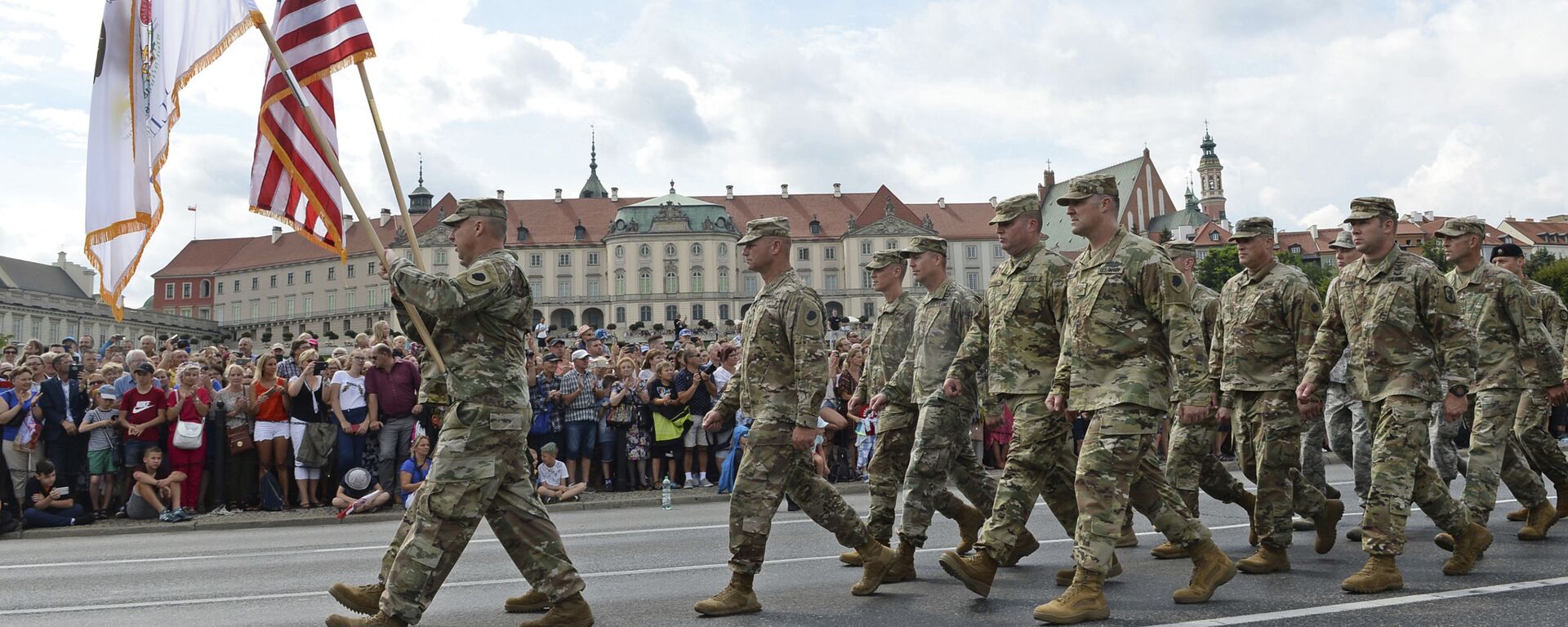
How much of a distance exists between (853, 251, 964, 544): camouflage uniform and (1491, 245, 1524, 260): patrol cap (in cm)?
524

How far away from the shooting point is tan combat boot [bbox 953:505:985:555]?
28.0ft

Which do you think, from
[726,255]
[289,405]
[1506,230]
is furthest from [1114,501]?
[1506,230]

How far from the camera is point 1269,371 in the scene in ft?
28.2

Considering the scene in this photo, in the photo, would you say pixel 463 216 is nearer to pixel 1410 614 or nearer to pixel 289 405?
pixel 1410 614

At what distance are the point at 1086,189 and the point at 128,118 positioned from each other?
5.60m

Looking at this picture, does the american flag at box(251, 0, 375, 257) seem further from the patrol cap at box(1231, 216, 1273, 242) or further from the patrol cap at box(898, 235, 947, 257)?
the patrol cap at box(1231, 216, 1273, 242)

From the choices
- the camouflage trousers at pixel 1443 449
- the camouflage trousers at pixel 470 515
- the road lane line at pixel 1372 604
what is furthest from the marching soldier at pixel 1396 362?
the camouflage trousers at pixel 470 515

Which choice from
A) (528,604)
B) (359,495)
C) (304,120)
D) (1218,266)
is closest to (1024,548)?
(528,604)

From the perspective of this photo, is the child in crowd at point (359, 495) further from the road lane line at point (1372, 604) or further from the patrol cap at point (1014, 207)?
the road lane line at point (1372, 604)

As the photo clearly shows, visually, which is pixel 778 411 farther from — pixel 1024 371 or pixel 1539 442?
pixel 1539 442

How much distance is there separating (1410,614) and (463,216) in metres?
5.18

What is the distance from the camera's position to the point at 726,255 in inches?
4670

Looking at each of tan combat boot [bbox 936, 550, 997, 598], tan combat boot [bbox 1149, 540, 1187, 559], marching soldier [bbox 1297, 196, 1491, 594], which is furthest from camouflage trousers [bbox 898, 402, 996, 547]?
marching soldier [bbox 1297, 196, 1491, 594]

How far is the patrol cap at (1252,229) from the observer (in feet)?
29.0
